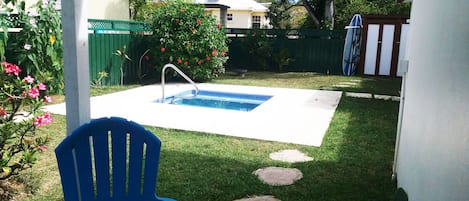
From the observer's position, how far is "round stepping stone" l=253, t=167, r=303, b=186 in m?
3.42

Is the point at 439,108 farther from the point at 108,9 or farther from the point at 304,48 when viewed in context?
the point at 108,9

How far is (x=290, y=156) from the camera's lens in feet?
13.7

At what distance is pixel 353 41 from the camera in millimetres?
12211

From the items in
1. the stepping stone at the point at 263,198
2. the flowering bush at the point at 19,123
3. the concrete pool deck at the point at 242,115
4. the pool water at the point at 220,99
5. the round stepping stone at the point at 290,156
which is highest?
the flowering bush at the point at 19,123

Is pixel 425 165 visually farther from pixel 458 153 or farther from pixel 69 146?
pixel 69 146

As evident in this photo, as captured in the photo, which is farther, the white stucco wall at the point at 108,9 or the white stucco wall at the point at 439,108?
the white stucco wall at the point at 108,9

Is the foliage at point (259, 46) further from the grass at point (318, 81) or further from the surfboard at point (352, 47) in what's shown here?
the surfboard at point (352, 47)

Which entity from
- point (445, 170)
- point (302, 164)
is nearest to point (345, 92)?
point (302, 164)

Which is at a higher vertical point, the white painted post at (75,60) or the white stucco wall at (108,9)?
the white stucco wall at (108,9)

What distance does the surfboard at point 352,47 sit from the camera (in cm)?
1217

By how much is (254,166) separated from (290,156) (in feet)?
1.77

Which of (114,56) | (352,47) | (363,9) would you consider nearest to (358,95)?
(352,47)

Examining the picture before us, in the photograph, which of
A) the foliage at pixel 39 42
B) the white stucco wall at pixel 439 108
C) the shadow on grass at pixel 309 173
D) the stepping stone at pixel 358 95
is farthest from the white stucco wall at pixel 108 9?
the white stucco wall at pixel 439 108

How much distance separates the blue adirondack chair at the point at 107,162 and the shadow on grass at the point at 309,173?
3.56 ft
